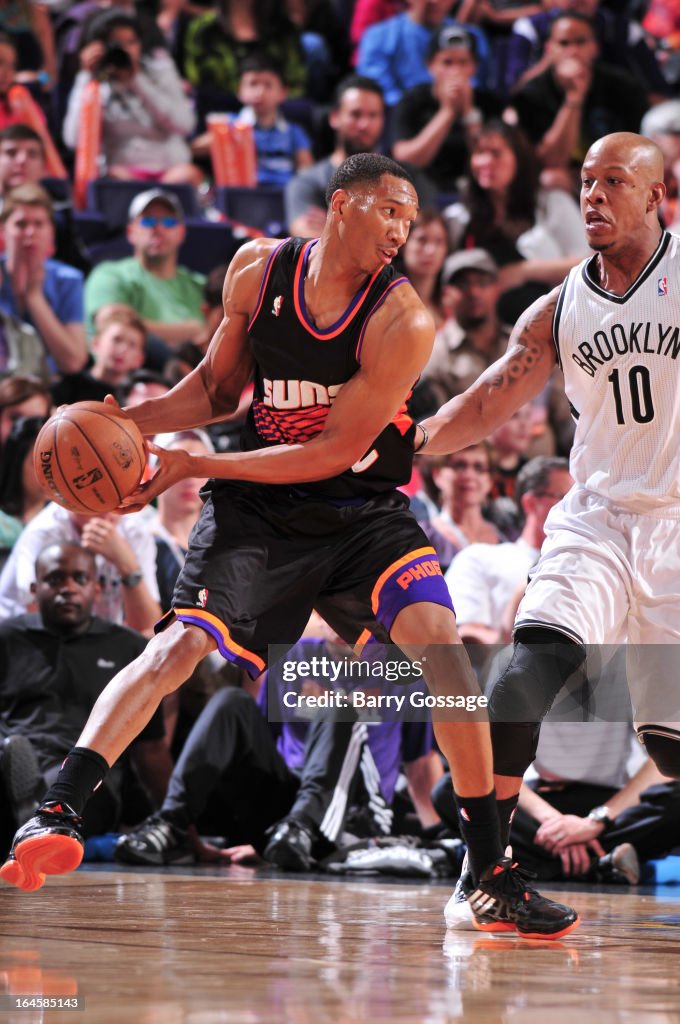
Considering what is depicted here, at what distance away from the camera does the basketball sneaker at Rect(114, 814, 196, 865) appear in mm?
5496

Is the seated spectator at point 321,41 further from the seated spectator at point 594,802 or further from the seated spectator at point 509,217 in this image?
the seated spectator at point 594,802

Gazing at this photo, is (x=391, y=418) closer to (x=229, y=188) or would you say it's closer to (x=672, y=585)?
(x=672, y=585)

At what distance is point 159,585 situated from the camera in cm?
663

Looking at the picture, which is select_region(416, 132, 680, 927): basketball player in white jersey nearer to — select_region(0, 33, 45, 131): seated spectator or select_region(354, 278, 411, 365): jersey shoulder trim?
select_region(354, 278, 411, 365): jersey shoulder trim

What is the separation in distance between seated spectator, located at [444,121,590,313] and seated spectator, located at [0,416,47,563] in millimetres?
3611

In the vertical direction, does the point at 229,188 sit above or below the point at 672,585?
above

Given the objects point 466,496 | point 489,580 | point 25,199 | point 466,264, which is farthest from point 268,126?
point 489,580

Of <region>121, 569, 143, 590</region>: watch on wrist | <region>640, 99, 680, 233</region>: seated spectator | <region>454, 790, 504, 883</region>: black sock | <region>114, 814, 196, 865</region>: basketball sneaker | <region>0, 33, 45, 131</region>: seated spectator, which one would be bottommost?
<region>114, 814, 196, 865</region>: basketball sneaker

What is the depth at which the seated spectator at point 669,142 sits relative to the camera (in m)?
9.34

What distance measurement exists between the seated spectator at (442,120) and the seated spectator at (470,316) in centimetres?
166

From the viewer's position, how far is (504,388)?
4125 millimetres

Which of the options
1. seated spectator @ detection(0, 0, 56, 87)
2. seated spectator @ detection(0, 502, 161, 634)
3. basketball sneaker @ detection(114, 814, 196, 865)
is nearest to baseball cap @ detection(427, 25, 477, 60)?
seated spectator @ detection(0, 0, 56, 87)

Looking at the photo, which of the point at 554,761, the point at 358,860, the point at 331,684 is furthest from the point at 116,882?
the point at 554,761

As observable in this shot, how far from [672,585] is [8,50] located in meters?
7.26
